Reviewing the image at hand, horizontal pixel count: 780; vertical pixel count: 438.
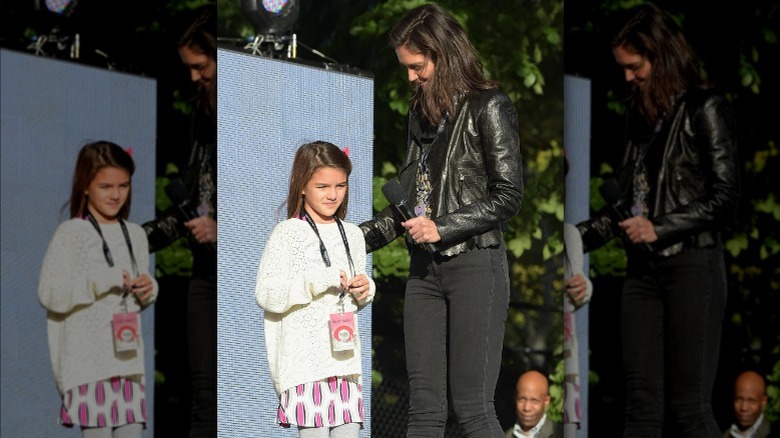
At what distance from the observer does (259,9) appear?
5.61m

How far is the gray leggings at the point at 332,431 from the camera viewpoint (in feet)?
17.3

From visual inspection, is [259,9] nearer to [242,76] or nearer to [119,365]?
[242,76]

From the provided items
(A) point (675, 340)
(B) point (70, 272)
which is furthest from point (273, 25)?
(A) point (675, 340)

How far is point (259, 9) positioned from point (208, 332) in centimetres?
124

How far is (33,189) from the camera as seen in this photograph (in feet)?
17.7

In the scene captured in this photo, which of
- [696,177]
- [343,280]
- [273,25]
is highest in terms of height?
[273,25]

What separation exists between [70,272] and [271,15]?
123 cm

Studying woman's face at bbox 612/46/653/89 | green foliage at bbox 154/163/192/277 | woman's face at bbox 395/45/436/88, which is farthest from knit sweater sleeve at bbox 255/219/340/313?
woman's face at bbox 612/46/653/89

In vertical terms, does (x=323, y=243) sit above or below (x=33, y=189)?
below

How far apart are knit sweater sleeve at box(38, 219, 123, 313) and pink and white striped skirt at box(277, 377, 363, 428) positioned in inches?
32.6

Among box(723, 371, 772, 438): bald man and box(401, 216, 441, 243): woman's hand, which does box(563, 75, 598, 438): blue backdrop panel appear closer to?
box(723, 371, 772, 438): bald man

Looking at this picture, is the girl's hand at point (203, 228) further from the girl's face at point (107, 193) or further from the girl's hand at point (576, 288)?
the girl's hand at point (576, 288)

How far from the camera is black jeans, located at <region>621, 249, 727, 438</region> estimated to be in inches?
232

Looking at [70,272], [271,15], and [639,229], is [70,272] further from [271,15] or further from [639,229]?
[639,229]
